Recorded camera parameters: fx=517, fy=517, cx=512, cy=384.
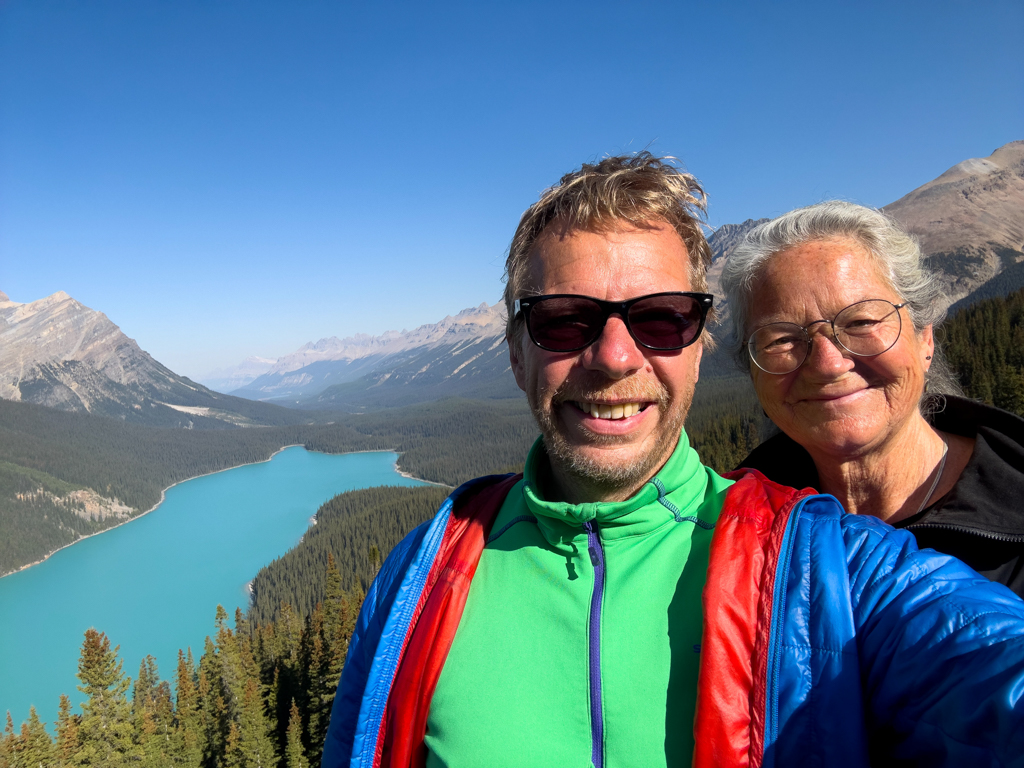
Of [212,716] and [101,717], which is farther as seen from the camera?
[212,716]

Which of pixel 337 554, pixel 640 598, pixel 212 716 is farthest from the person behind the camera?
pixel 337 554

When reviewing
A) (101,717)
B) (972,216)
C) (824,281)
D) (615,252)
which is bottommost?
(101,717)

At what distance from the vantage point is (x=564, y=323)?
1924 millimetres

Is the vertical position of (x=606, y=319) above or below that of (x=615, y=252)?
below

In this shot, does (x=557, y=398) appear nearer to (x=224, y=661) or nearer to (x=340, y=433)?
(x=224, y=661)

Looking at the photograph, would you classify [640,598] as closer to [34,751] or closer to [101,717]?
[101,717]

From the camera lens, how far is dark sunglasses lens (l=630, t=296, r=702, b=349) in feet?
6.17

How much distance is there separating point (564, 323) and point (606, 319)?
0.15m

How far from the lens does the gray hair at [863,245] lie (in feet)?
7.69

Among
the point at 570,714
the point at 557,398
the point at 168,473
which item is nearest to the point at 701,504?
the point at 557,398

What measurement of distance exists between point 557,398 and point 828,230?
1.55 meters

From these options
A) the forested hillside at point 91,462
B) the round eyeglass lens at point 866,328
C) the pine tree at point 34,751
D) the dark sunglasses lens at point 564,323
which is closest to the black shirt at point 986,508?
the round eyeglass lens at point 866,328

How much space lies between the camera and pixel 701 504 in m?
1.82

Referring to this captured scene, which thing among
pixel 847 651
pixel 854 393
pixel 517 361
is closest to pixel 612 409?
pixel 517 361
